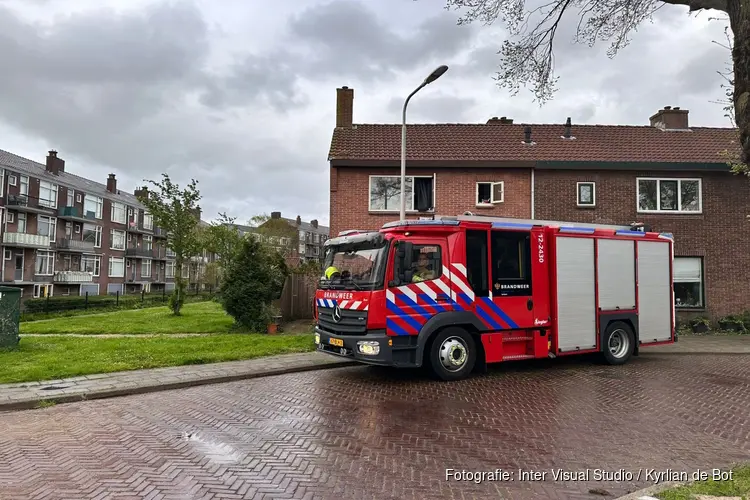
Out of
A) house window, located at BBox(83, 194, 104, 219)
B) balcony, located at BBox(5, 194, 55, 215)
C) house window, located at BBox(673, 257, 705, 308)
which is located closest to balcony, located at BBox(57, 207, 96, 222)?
house window, located at BBox(83, 194, 104, 219)

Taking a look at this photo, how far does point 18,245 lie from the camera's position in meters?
39.7

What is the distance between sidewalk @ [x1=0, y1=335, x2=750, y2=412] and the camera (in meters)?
7.60

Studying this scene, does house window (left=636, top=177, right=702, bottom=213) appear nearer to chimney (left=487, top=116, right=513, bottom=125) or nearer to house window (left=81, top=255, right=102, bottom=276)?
chimney (left=487, top=116, right=513, bottom=125)

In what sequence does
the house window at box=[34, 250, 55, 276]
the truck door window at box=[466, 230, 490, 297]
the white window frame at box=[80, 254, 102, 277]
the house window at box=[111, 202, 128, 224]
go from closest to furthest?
1. the truck door window at box=[466, 230, 490, 297]
2. the house window at box=[34, 250, 55, 276]
3. the white window frame at box=[80, 254, 102, 277]
4. the house window at box=[111, 202, 128, 224]

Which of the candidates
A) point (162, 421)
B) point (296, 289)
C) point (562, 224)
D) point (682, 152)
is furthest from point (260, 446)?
point (682, 152)

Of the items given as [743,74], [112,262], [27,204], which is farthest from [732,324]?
[112,262]

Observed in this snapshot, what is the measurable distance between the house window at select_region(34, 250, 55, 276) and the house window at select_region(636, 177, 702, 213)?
47.4 m

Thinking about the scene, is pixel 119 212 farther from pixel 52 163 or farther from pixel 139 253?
pixel 52 163

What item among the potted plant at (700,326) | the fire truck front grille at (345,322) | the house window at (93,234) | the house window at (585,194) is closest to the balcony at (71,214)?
the house window at (93,234)

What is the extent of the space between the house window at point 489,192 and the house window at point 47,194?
42485mm

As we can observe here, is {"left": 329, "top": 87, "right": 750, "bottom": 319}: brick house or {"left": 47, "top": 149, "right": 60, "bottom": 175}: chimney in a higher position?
{"left": 47, "top": 149, "right": 60, "bottom": 175}: chimney

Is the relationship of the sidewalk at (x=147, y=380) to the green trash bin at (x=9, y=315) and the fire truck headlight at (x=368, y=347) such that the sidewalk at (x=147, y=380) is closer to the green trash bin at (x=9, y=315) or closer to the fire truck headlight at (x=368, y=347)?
the fire truck headlight at (x=368, y=347)

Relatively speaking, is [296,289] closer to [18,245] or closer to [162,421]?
[162,421]

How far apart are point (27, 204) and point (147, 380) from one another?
138 ft
